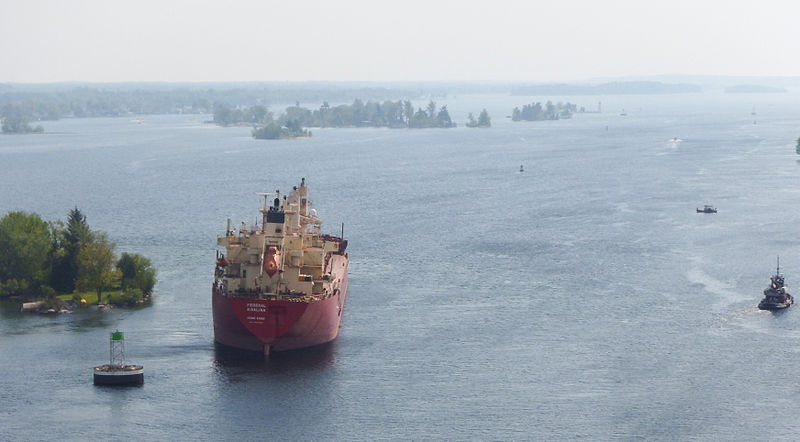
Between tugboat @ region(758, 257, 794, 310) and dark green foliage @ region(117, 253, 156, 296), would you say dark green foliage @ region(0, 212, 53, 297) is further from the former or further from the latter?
tugboat @ region(758, 257, 794, 310)

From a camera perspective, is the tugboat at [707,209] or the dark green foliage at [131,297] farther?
the tugboat at [707,209]

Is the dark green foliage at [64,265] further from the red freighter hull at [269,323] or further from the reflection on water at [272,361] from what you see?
the reflection on water at [272,361]

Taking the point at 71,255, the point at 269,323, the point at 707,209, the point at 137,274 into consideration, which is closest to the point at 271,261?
the point at 269,323

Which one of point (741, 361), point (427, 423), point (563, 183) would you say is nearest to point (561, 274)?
point (741, 361)

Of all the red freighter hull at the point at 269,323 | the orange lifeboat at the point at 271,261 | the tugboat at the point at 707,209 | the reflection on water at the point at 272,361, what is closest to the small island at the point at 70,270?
the red freighter hull at the point at 269,323

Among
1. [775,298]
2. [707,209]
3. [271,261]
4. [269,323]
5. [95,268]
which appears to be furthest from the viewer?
[707,209]

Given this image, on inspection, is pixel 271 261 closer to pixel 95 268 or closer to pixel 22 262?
pixel 95 268
